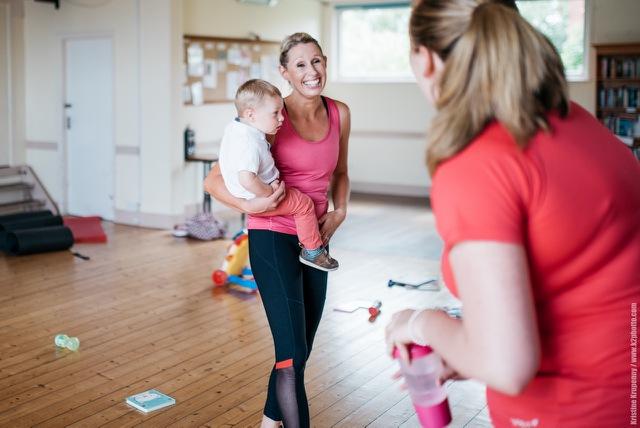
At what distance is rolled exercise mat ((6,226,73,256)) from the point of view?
6.57m

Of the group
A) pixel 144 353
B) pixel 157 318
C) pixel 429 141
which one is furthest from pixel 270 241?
pixel 157 318

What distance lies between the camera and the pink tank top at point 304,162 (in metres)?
2.64

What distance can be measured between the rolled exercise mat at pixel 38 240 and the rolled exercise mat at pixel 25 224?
0.09 metres

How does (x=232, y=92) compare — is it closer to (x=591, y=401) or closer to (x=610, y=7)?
(x=610, y=7)

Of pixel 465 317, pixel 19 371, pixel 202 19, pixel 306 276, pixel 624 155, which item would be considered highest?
pixel 202 19

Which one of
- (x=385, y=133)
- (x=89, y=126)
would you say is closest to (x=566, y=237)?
(x=89, y=126)

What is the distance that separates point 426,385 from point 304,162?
1.46 meters

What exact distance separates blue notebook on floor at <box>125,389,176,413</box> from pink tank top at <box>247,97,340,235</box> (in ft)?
4.07

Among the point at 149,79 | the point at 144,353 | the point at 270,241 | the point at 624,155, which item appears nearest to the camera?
the point at 624,155

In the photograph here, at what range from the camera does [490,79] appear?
1.03 m

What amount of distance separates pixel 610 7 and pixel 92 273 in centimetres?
645

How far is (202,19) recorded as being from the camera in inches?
328

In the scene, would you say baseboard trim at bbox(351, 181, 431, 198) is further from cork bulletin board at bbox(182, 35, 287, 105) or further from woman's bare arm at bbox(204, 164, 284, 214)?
woman's bare arm at bbox(204, 164, 284, 214)

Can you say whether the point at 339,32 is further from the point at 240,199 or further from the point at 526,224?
the point at 526,224
